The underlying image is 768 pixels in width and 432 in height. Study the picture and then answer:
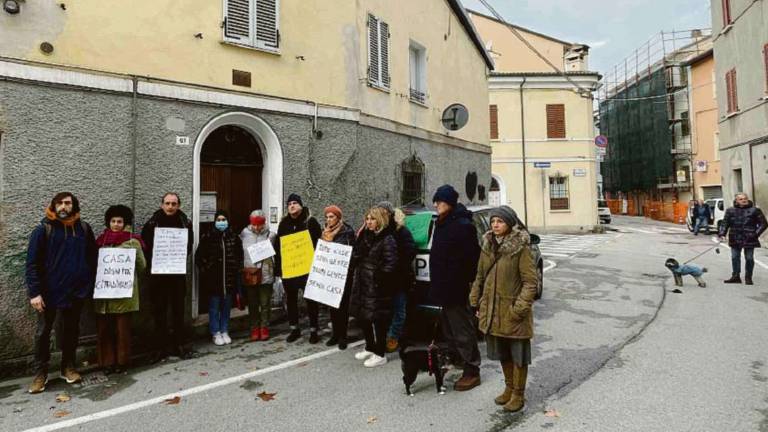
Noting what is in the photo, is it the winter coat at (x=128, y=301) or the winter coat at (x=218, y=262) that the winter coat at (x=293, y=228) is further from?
the winter coat at (x=128, y=301)

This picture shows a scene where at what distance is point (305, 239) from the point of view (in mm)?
6062

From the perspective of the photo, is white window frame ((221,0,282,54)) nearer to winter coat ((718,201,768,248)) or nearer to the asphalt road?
the asphalt road

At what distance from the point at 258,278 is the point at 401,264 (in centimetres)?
211

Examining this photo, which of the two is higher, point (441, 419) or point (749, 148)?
point (749, 148)

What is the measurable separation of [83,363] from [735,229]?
37.3 feet

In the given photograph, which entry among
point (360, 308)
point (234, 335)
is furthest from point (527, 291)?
point (234, 335)

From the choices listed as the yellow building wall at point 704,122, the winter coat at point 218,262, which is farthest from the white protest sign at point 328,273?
the yellow building wall at point 704,122

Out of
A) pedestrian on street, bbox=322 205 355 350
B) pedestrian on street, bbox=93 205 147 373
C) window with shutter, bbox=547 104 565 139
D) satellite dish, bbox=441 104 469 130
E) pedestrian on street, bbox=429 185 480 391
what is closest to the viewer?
pedestrian on street, bbox=429 185 480 391

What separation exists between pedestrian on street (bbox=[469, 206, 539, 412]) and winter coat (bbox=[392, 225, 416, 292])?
1236 millimetres

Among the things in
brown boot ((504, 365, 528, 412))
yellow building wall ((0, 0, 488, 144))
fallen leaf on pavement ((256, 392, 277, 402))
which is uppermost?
yellow building wall ((0, 0, 488, 144))

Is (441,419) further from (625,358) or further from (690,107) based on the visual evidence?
(690,107)

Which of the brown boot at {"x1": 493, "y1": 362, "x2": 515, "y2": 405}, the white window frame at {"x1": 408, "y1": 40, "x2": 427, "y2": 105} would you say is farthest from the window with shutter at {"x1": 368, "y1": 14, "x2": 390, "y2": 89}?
the brown boot at {"x1": 493, "y1": 362, "x2": 515, "y2": 405}

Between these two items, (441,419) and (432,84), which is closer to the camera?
(441,419)

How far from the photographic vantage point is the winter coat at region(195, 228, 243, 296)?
5.75 metres
